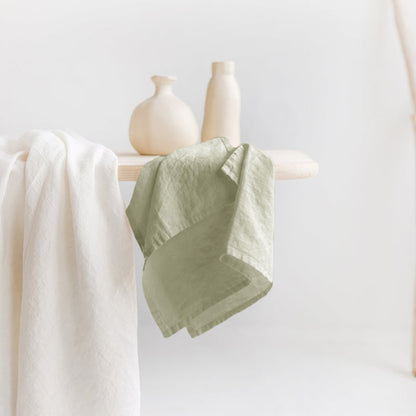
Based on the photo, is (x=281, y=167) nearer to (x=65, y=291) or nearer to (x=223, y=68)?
(x=223, y=68)

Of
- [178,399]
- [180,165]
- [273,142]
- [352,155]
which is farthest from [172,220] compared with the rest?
[352,155]

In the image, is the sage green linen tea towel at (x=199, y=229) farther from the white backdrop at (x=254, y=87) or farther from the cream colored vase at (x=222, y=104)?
the white backdrop at (x=254, y=87)

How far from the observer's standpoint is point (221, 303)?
91 cm

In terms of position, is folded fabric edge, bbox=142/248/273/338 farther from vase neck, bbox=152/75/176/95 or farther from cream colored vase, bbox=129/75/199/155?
vase neck, bbox=152/75/176/95

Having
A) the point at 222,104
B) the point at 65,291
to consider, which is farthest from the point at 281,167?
the point at 65,291

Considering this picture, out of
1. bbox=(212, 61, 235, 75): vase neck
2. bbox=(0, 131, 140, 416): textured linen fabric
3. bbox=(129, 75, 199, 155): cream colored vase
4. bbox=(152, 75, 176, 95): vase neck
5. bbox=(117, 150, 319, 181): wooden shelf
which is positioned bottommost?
bbox=(0, 131, 140, 416): textured linen fabric

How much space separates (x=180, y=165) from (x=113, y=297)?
25cm

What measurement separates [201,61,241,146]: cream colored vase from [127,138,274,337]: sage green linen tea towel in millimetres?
334

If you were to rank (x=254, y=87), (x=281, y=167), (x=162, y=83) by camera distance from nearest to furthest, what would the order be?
(x=281, y=167) < (x=162, y=83) < (x=254, y=87)

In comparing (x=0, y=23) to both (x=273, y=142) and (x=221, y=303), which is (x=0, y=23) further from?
Result: (x=221, y=303)

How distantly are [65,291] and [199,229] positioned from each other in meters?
0.25

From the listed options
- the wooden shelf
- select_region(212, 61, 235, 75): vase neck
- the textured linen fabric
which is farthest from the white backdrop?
the textured linen fabric

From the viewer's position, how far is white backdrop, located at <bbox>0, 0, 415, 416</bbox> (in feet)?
4.94

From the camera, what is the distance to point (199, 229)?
2.90 feet
